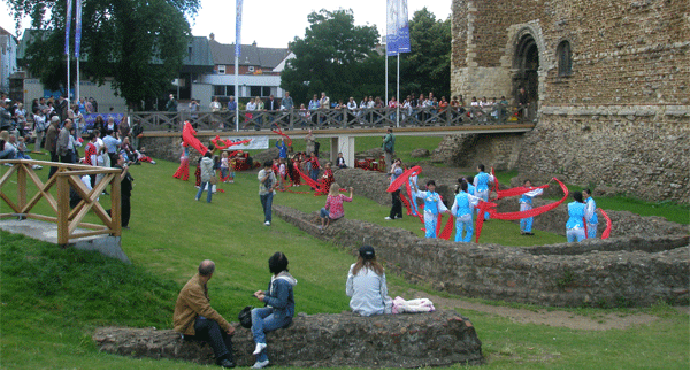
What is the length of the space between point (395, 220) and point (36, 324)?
13228 millimetres

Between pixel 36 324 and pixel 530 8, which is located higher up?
pixel 530 8

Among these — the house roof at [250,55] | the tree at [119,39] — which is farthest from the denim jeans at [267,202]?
the house roof at [250,55]

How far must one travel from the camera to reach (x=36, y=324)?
7.53 metres

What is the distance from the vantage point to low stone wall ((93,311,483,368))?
784 centimetres

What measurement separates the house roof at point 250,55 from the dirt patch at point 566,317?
69.6 m

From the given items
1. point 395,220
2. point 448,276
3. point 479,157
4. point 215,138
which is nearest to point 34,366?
point 448,276

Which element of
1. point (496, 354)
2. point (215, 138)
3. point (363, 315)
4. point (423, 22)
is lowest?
point (496, 354)

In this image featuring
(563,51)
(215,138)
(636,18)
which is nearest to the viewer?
(636,18)

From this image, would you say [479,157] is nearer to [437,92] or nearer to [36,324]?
[437,92]

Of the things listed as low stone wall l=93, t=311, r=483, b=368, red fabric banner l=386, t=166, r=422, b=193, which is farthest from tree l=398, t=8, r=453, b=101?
low stone wall l=93, t=311, r=483, b=368

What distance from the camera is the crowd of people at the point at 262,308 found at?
7555 millimetres

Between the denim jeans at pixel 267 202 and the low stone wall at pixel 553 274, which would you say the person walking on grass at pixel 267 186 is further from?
the low stone wall at pixel 553 274

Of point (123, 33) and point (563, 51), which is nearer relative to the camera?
point (563, 51)

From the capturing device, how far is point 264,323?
779 cm
